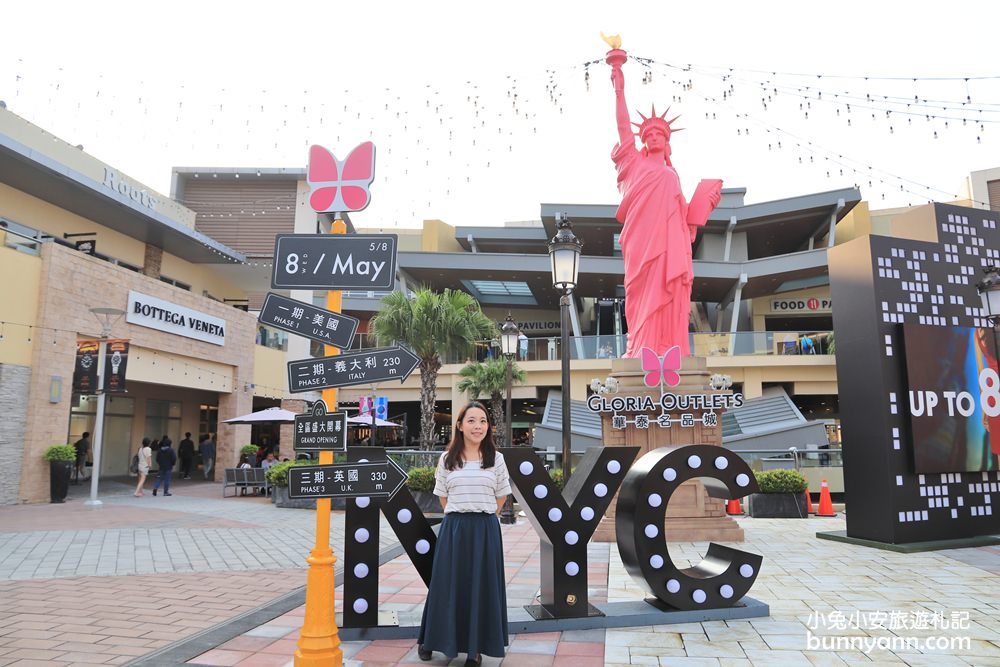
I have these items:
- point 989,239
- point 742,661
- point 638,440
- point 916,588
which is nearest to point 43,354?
point 638,440

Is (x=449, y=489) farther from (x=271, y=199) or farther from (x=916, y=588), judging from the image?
(x=271, y=199)

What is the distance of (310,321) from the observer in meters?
4.54

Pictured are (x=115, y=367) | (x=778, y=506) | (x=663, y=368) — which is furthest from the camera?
(x=115, y=367)

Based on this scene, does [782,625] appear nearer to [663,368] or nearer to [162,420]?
[663,368]

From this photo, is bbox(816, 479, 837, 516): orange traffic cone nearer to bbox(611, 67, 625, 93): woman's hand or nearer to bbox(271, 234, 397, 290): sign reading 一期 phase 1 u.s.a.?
bbox(611, 67, 625, 93): woman's hand

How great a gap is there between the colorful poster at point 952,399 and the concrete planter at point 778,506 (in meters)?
4.13

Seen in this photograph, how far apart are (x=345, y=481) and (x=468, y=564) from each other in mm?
990

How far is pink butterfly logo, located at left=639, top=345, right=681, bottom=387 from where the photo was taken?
10.6m

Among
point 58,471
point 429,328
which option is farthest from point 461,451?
point 429,328

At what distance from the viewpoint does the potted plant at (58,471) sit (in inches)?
573

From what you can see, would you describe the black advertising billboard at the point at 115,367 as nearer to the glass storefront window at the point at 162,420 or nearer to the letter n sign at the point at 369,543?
the glass storefront window at the point at 162,420

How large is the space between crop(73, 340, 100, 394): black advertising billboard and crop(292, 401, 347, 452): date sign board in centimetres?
1334

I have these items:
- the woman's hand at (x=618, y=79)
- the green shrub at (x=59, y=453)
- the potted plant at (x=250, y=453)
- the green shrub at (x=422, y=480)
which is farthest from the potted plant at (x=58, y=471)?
the woman's hand at (x=618, y=79)

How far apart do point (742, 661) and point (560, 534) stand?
1.61m
